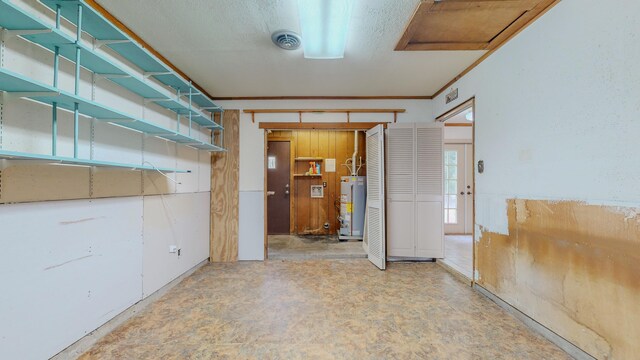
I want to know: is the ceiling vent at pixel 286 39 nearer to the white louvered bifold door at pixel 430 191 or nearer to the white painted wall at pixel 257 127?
the white painted wall at pixel 257 127

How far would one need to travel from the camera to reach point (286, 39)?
85.0 inches

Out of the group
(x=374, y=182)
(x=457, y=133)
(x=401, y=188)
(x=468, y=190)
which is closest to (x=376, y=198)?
(x=374, y=182)

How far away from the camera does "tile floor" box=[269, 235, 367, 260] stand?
3816 millimetres

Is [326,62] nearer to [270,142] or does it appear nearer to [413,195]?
[413,195]

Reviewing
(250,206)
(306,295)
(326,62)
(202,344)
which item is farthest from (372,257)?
(326,62)

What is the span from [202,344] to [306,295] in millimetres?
1049

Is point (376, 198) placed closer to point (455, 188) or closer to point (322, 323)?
point (322, 323)

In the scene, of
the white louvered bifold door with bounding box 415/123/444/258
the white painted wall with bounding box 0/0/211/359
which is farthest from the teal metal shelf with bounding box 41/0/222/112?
A: the white louvered bifold door with bounding box 415/123/444/258

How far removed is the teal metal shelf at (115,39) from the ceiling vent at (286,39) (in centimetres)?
99

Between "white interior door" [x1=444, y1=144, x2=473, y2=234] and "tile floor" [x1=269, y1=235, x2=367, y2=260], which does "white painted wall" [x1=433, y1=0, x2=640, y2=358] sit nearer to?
"tile floor" [x1=269, y1=235, x2=367, y2=260]

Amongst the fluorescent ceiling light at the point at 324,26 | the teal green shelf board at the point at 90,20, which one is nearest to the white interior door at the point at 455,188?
the fluorescent ceiling light at the point at 324,26

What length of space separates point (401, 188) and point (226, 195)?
2.60 m

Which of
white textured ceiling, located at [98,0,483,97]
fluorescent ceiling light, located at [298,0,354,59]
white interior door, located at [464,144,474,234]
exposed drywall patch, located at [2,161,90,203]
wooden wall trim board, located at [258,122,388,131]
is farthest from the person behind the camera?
white interior door, located at [464,144,474,234]

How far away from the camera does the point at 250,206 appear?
3742mm
